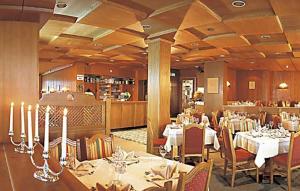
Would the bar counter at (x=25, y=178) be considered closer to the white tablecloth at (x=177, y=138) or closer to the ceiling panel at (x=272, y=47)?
the white tablecloth at (x=177, y=138)

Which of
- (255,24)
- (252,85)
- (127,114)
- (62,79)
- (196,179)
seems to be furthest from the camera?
(252,85)

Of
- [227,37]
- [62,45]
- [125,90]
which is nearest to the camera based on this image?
[227,37]

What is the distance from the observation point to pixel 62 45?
8.33 m

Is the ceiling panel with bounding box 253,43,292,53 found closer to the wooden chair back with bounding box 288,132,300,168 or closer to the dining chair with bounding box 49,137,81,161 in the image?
the wooden chair back with bounding box 288,132,300,168

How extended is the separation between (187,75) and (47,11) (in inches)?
559

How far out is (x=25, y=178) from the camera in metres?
1.91

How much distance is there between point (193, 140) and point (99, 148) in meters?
2.35

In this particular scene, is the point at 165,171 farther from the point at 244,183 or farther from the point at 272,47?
the point at 272,47

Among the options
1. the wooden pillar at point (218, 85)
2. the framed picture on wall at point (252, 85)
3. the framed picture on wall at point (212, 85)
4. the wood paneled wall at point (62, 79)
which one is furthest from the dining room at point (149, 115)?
the framed picture on wall at point (252, 85)

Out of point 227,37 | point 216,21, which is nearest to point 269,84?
point 227,37

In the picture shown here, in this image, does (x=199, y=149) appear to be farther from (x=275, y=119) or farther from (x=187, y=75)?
(x=187, y=75)

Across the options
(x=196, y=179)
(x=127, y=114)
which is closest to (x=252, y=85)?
(x=127, y=114)

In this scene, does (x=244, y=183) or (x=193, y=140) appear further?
(x=193, y=140)

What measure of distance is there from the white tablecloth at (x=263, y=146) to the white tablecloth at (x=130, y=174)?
241cm
